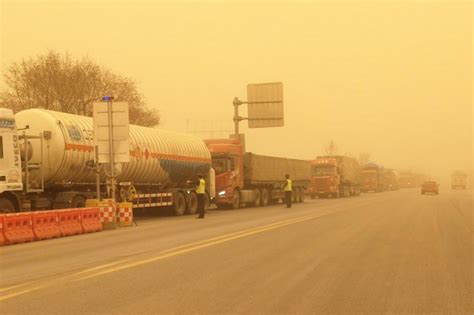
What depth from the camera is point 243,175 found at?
32312mm

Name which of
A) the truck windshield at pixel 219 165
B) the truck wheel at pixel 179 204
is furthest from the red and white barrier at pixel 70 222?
the truck windshield at pixel 219 165

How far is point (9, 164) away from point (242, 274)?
9898 mm

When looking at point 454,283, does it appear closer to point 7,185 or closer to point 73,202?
point 7,185

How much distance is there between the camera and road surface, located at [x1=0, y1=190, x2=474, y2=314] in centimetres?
664

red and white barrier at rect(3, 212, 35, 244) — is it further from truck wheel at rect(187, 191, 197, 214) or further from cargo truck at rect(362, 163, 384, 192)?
cargo truck at rect(362, 163, 384, 192)

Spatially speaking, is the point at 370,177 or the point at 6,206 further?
the point at 370,177

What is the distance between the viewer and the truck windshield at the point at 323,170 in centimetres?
4778

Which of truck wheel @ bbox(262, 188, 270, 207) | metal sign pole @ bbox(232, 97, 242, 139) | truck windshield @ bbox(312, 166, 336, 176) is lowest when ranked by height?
truck wheel @ bbox(262, 188, 270, 207)

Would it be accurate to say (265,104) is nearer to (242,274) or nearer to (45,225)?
(45,225)

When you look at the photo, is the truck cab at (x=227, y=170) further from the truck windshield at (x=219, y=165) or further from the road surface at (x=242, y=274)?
the road surface at (x=242, y=274)

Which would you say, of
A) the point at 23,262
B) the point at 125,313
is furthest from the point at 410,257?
the point at 23,262

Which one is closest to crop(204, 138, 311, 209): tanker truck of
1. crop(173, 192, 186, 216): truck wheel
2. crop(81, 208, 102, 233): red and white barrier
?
crop(173, 192, 186, 216): truck wheel

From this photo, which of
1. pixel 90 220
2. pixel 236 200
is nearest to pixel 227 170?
pixel 236 200

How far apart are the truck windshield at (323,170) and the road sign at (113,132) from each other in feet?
98.7
